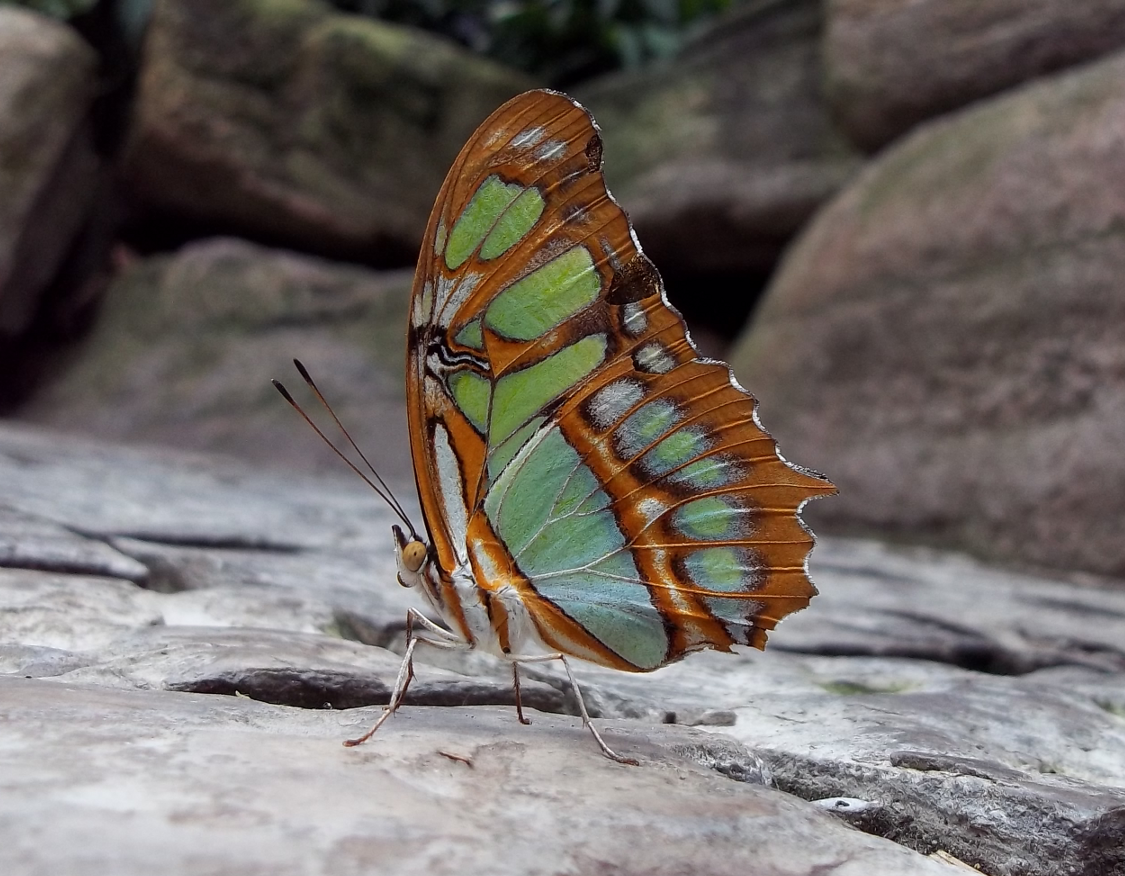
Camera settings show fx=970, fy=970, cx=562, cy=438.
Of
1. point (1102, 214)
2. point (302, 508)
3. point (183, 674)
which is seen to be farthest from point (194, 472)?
point (1102, 214)

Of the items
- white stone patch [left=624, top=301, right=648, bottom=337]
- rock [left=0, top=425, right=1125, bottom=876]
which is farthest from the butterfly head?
white stone patch [left=624, top=301, right=648, bottom=337]

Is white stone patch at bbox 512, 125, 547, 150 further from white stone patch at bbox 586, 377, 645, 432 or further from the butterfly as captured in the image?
white stone patch at bbox 586, 377, 645, 432

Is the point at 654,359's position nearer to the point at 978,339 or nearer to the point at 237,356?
the point at 978,339

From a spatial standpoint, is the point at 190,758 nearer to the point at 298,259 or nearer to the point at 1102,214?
the point at 1102,214

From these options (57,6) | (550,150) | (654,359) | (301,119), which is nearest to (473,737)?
(654,359)

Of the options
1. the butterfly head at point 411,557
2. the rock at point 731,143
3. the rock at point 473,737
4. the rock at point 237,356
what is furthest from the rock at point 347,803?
the rock at point 731,143
